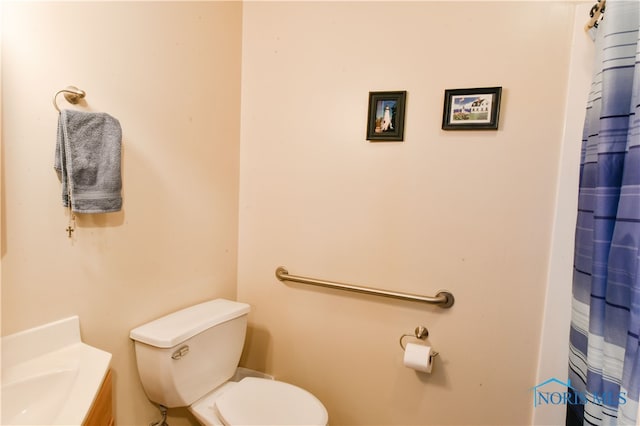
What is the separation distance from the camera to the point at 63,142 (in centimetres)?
93

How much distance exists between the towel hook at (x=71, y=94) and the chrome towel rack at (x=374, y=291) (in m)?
1.10

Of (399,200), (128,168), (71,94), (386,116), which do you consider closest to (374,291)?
(399,200)

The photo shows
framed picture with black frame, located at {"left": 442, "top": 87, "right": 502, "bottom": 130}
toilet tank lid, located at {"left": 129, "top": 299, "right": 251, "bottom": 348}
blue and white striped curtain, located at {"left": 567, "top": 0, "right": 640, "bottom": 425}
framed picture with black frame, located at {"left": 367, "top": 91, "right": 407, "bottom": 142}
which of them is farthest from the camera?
framed picture with black frame, located at {"left": 367, "top": 91, "right": 407, "bottom": 142}

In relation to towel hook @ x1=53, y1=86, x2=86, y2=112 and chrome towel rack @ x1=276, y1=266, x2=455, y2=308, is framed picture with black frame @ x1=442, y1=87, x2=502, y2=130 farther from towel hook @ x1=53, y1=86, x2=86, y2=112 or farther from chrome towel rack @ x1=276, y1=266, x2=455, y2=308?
towel hook @ x1=53, y1=86, x2=86, y2=112

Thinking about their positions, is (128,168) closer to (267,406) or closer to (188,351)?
(188,351)

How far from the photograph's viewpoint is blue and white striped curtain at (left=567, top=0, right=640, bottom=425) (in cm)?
75

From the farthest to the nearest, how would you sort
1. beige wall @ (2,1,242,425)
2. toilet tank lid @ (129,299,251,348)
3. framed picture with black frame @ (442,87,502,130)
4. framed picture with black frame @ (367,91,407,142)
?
1. framed picture with black frame @ (367,91,407,142)
2. framed picture with black frame @ (442,87,502,130)
3. toilet tank lid @ (129,299,251,348)
4. beige wall @ (2,1,242,425)

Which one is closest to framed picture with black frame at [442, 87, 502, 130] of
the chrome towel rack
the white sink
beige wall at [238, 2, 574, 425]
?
beige wall at [238, 2, 574, 425]

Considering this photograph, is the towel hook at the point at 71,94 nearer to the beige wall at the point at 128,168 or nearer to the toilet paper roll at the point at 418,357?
the beige wall at the point at 128,168

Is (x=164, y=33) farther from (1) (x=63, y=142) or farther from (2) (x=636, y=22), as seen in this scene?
(2) (x=636, y=22)

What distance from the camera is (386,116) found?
141 centimetres

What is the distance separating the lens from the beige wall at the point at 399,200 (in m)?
1.24

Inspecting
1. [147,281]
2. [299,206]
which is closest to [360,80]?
[299,206]

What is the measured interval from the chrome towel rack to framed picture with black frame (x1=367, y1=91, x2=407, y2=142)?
0.70 m
